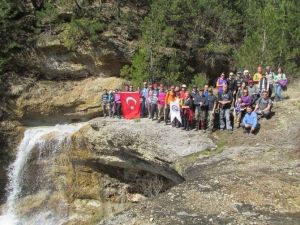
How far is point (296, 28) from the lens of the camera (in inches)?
1137

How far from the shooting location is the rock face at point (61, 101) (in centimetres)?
2938

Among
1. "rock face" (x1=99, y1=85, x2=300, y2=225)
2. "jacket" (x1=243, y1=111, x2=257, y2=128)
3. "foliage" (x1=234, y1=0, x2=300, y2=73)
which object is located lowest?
"rock face" (x1=99, y1=85, x2=300, y2=225)

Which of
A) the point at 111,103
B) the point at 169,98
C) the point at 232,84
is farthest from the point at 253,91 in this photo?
the point at 111,103

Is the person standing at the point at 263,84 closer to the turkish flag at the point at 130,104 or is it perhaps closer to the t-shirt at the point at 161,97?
the t-shirt at the point at 161,97

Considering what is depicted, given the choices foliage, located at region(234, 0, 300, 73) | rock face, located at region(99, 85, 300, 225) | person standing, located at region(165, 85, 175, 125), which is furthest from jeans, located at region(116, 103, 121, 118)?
foliage, located at region(234, 0, 300, 73)

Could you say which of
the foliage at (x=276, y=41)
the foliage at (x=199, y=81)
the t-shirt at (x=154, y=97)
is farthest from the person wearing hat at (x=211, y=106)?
the foliage at (x=199, y=81)

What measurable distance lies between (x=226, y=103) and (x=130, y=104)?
6337 millimetres

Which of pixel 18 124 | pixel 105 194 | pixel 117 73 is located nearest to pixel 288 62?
pixel 117 73

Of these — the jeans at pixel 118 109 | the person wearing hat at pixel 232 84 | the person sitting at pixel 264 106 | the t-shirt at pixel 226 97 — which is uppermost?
the person wearing hat at pixel 232 84

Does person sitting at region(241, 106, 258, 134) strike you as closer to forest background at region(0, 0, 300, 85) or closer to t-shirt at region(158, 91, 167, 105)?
t-shirt at region(158, 91, 167, 105)

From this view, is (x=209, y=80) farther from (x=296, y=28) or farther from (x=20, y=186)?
(x=20, y=186)

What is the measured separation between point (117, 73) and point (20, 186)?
982 centimetres

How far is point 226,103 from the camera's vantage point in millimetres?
19297

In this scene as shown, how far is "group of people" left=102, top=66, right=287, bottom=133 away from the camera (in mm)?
18984
